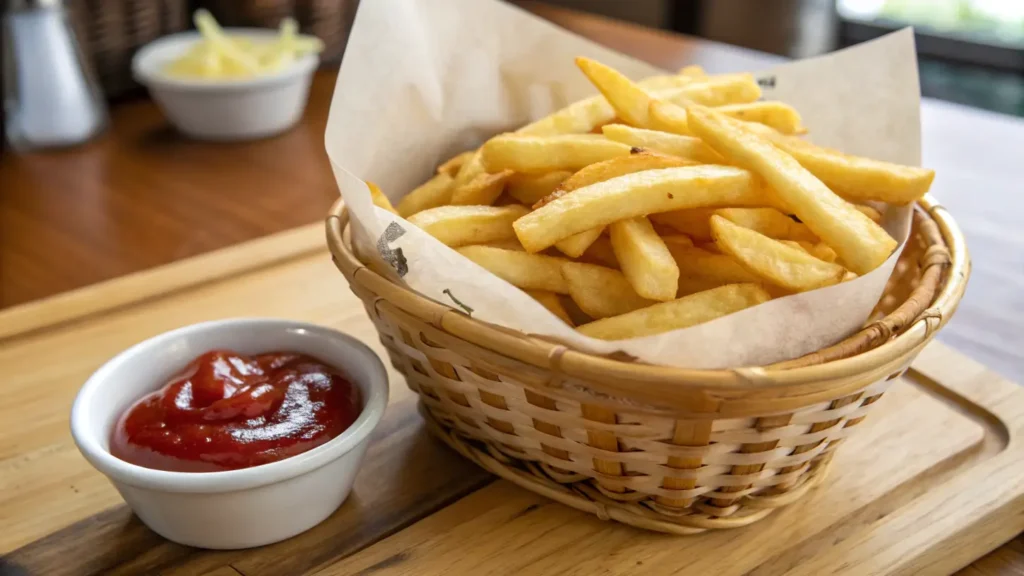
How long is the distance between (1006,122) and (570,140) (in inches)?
65.0

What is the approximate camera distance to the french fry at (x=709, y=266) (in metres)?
0.97

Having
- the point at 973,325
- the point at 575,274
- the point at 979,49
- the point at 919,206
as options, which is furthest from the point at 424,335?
the point at 979,49

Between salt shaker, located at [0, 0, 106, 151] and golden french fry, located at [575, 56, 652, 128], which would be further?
salt shaker, located at [0, 0, 106, 151]

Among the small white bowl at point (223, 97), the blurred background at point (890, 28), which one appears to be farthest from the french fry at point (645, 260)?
the blurred background at point (890, 28)

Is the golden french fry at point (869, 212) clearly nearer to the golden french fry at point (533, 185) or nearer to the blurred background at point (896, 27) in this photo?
the golden french fry at point (533, 185)

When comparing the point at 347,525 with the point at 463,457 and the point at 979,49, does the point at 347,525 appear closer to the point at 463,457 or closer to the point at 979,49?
the point at 463,457

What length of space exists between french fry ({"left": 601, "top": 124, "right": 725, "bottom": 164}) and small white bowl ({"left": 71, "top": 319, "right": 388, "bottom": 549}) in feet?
1.26

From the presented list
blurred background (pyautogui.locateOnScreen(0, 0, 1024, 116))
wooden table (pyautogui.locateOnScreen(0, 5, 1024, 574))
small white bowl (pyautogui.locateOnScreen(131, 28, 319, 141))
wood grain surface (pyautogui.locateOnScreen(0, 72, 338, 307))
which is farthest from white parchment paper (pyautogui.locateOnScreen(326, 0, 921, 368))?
blurred background (pyautogui.locateOnScreen(0, 0, 1024, 116))

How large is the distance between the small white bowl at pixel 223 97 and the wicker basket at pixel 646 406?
1.21 m

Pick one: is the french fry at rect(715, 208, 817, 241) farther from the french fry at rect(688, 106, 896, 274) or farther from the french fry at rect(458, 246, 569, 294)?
the french fry at rect(458, 246, 569, 294)

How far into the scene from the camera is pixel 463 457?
112 centimetres

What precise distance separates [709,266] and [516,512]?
0.34m

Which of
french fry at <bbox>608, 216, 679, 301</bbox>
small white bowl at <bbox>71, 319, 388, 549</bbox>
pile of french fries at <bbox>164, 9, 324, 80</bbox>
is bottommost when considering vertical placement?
pile of french fries at <bbox>164, 9, 324, 80</bbox>

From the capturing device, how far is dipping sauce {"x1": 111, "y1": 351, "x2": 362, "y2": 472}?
93 cm
